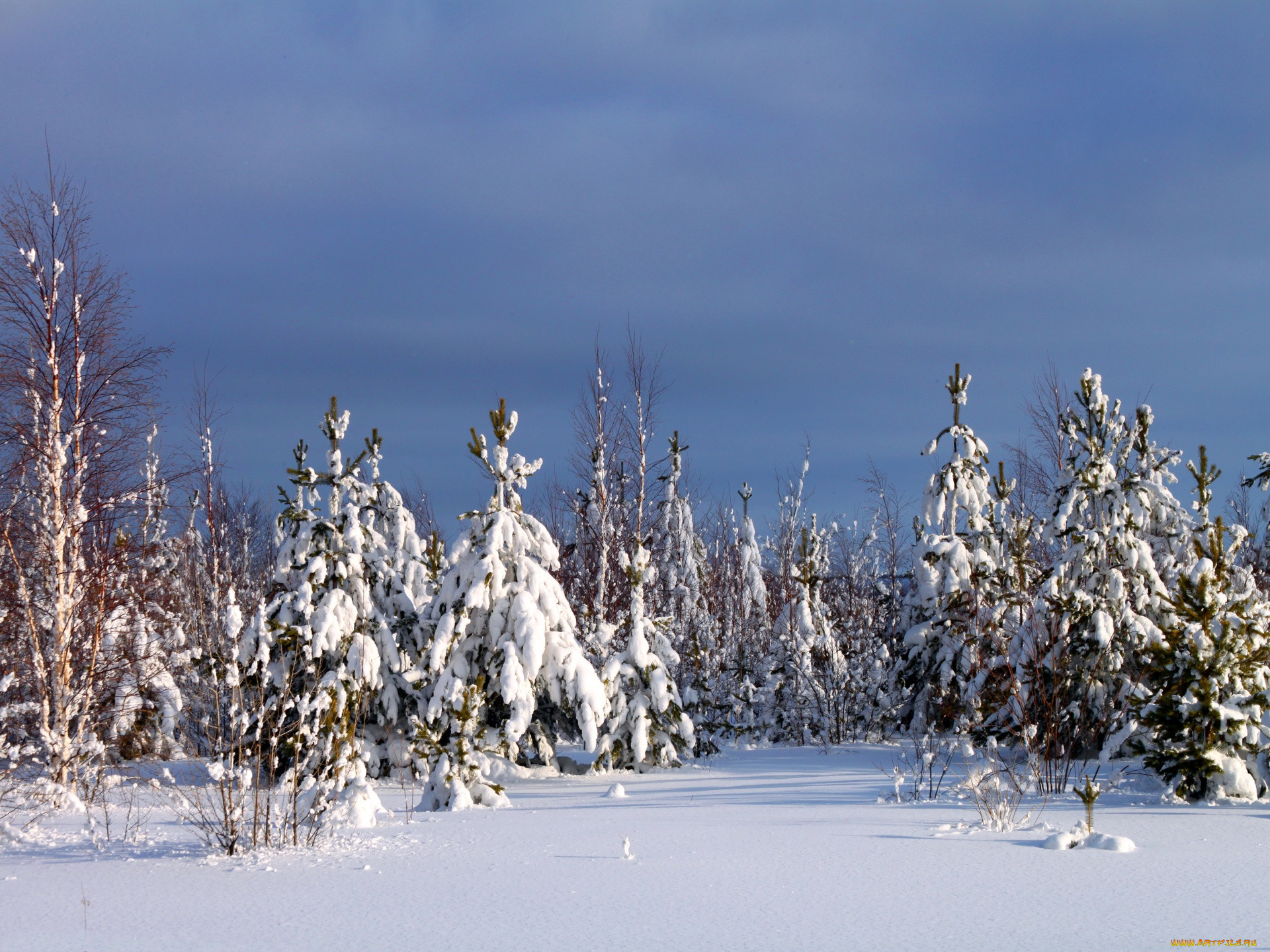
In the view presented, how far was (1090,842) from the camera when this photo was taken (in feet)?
19.6

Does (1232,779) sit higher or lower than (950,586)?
lower

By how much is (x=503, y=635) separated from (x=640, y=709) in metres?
2.05

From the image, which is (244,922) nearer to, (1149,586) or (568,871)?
(568,871)

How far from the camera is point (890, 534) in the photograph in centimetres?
2097

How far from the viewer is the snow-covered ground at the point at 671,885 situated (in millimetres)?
4207

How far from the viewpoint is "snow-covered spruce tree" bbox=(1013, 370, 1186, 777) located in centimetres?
1131

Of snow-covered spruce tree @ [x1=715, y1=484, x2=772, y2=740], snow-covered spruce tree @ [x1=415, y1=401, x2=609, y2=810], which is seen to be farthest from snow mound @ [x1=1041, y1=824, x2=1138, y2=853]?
snow-covered spruce tree @ [x1=715, y1=484, x2=772, y2=740]

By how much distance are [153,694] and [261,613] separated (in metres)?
5.65

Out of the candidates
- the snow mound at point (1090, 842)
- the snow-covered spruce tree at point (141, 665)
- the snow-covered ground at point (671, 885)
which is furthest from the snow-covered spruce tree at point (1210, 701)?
the snow-covered spruce tree at point (141, 665)

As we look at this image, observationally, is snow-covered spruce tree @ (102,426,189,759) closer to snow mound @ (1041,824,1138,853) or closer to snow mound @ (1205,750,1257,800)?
snow mound @ (1041,824,1138,853)

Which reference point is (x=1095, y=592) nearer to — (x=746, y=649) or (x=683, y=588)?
(x=746, y=649)

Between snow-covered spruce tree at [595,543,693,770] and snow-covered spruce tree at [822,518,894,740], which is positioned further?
snow-covered spruce tree at [822,518,894,740]

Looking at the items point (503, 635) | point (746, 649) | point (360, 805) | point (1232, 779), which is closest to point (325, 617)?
point (503, 635)

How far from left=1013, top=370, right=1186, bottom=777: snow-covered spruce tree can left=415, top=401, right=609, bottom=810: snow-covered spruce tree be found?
5698 millimetres
